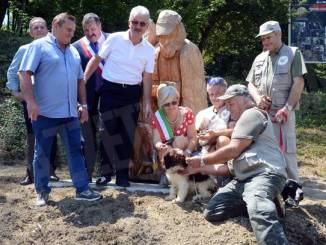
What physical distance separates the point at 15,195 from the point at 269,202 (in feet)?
→ 9.40

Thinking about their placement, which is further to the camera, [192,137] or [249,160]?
[192,137]

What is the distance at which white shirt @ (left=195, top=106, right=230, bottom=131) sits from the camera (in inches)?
233

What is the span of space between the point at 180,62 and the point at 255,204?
226cm

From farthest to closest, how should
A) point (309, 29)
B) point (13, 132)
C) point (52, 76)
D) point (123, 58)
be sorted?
point (309, 29) → point (13, 132) → point (123, 58) → point (52, 76)

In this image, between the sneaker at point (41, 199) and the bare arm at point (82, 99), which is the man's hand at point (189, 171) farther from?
the sneaker at point (41, 199)

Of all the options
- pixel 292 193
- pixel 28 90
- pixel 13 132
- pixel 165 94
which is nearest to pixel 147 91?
pixel 165 94

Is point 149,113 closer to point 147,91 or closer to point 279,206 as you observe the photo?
point 147,91

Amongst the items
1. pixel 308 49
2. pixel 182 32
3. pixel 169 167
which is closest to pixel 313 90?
pixel 308 49

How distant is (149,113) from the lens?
6395 millimetres

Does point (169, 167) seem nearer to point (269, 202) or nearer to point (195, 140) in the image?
point (195, 140)

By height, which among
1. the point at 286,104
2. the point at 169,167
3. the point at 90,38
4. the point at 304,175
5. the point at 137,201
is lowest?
the point at 304,175

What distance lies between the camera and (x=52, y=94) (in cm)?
566

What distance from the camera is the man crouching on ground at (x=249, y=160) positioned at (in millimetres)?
5113

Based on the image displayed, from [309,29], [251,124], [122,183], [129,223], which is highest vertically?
[309,29]
